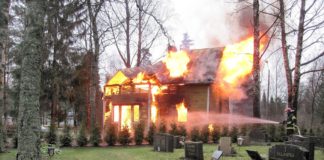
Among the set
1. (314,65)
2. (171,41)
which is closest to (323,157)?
(171,41)

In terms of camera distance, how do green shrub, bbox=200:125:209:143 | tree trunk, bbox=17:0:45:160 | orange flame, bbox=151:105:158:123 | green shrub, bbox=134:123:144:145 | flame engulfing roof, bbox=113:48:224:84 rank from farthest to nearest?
orange flame, bbox=151:105:158:123, flame engulfing roof, bbox=113:48:224:84, green shrub, bbox=200:125:209:143, green shrub, bbox=134:123:144:145, tree trunk, bbox=17:0:45:160

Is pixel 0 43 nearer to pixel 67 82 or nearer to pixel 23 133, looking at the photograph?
pixel 23 133

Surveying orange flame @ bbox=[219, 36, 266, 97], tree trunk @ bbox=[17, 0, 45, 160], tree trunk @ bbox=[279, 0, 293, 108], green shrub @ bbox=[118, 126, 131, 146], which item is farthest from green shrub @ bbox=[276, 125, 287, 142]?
tree trunk @ bbox=[17, 0, 45, 160]

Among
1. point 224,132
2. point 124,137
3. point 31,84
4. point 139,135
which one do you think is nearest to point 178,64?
point 224,132

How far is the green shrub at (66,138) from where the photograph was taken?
73.9 feet

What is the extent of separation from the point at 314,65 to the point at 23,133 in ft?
170

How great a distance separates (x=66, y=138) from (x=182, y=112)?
10.8m

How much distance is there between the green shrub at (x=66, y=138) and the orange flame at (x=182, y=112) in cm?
1033

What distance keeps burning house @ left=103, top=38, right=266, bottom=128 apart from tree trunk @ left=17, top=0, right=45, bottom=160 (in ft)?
71.1

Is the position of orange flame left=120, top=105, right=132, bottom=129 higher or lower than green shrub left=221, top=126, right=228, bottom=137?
higher

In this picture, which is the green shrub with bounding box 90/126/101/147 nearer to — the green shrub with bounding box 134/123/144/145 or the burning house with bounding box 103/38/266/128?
the green shrub with bounding box 134/123/144/145

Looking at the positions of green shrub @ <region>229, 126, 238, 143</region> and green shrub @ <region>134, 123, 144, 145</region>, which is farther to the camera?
green shrub @ <region>229, 126, 238, 143</region>

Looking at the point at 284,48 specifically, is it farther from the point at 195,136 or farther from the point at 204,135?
the point at 195,136

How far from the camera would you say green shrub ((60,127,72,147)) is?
73.9ft
